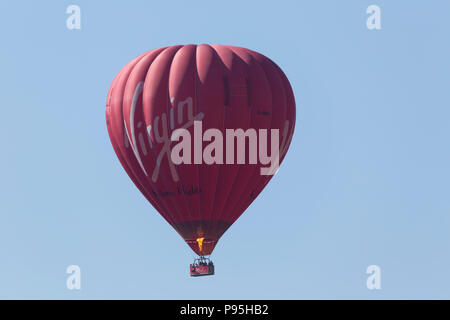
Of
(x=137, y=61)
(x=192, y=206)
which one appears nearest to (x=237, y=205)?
(x=192, y=206)

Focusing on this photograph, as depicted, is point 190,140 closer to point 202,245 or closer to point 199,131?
point 199,131

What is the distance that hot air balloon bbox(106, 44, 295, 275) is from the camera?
82.1m

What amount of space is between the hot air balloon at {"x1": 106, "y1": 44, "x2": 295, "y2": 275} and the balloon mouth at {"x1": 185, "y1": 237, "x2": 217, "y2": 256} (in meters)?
0.02

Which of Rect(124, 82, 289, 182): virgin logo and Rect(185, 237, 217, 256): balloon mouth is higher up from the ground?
Rect(124, 82, 289, 182): virgin logo

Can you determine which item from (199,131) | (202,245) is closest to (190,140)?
(199,131)

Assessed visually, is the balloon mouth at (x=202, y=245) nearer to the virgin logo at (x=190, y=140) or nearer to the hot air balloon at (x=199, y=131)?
the hot air balloon at (x=199, y=131)

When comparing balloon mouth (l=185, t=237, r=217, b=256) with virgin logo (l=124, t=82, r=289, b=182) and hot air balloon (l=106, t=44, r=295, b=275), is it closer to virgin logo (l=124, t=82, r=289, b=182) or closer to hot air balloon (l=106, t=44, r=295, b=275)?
hot air balloon (l=106, t=44, r=295, b=275)

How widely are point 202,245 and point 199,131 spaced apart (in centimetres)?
466

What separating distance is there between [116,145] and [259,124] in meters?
5.95

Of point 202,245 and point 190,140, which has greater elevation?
point 190,140

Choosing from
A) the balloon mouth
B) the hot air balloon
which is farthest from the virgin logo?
the balloon mouth

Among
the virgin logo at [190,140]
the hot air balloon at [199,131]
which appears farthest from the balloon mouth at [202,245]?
the virgin logo at [190,140]

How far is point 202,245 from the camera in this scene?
83.1 meters

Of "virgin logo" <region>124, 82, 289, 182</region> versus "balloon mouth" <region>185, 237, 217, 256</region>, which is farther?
"balloon mouth" <region>185, 237, 217, 256</region>
